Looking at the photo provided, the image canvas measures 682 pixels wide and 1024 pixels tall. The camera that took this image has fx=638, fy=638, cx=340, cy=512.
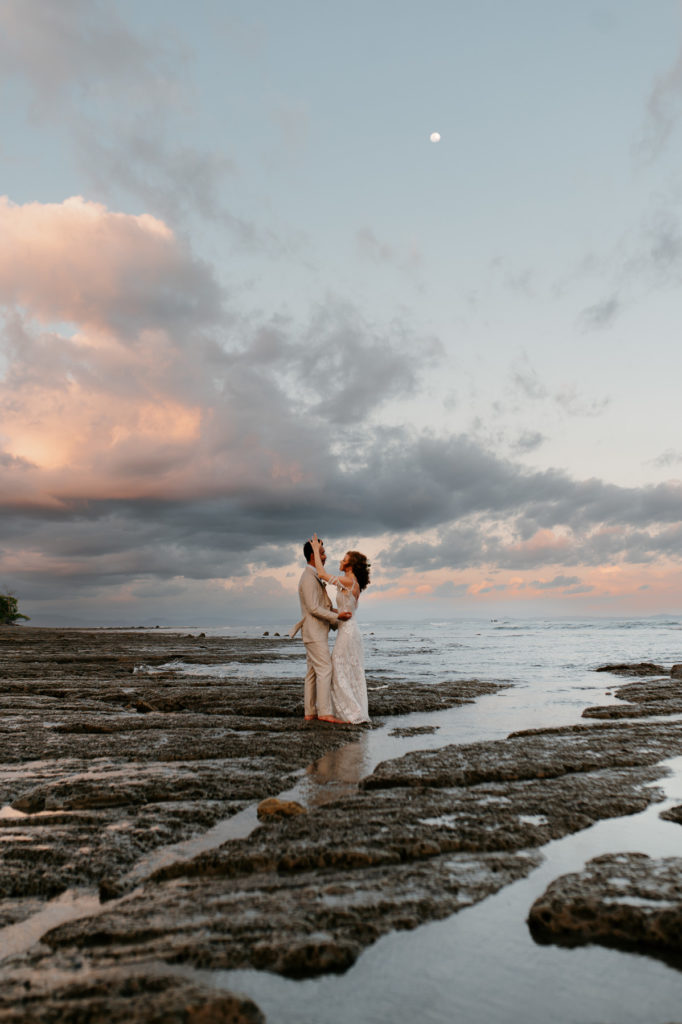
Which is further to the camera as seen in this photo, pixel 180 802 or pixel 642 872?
pixel 180 802

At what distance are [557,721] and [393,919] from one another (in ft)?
28.2

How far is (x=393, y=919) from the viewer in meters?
3.52

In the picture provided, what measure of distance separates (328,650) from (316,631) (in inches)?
17.0

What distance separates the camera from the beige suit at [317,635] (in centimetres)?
1132

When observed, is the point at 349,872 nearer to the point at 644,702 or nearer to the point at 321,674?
Result: the point at 321,674

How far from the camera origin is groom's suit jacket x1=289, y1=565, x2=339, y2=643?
37.3 feet

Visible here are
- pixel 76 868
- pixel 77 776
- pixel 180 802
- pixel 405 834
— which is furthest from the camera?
pixel 77 776

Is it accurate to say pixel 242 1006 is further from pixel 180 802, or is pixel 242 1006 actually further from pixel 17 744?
pixel 17 744

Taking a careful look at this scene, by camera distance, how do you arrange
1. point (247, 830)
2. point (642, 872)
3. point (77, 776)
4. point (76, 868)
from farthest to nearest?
point (77, 776) → point (247, 830) → point (76, 868) → point (642, 872)

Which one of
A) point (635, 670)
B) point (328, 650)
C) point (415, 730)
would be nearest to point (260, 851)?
point (415, 730)

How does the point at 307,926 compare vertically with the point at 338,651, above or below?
below

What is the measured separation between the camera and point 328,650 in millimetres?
11188

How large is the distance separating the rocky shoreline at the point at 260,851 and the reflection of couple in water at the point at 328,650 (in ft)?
3.16

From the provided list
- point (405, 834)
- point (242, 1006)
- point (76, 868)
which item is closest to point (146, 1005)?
point (242, 1006)
